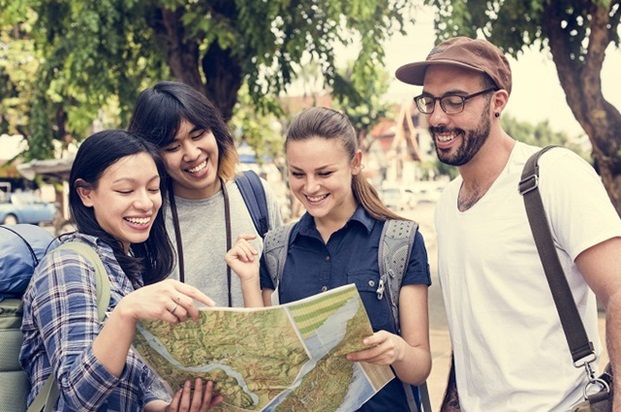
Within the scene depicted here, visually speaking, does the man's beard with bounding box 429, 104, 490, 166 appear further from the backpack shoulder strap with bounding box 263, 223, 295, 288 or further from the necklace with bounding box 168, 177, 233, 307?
the necklace with bounding box 168, 177, 233, 307

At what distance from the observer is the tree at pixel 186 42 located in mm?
9062

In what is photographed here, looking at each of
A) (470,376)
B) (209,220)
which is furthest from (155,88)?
(470,376)

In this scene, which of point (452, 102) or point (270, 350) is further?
point (452, 102)

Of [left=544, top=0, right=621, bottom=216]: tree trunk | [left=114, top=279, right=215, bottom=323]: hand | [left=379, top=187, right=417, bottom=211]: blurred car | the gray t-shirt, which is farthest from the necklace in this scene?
[left=379, top=187, right=417, bottom=211]: blurred car

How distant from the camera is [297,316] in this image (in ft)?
5.94

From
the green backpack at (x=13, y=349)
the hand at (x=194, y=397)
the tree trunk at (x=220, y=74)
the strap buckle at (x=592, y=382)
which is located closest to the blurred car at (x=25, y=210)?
the tree trunk at (x=220, y=74)

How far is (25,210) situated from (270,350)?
30850 millimetres

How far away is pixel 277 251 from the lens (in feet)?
8.32

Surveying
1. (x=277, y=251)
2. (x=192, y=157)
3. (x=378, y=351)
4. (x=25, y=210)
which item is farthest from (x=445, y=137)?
(x=25, y=210)

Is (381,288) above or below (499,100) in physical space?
below

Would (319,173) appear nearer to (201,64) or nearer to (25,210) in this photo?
(201,64)

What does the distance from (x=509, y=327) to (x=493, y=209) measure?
1.06 feet

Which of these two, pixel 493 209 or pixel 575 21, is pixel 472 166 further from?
pixel 575 21

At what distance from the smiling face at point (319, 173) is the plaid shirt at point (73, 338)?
59 cm
